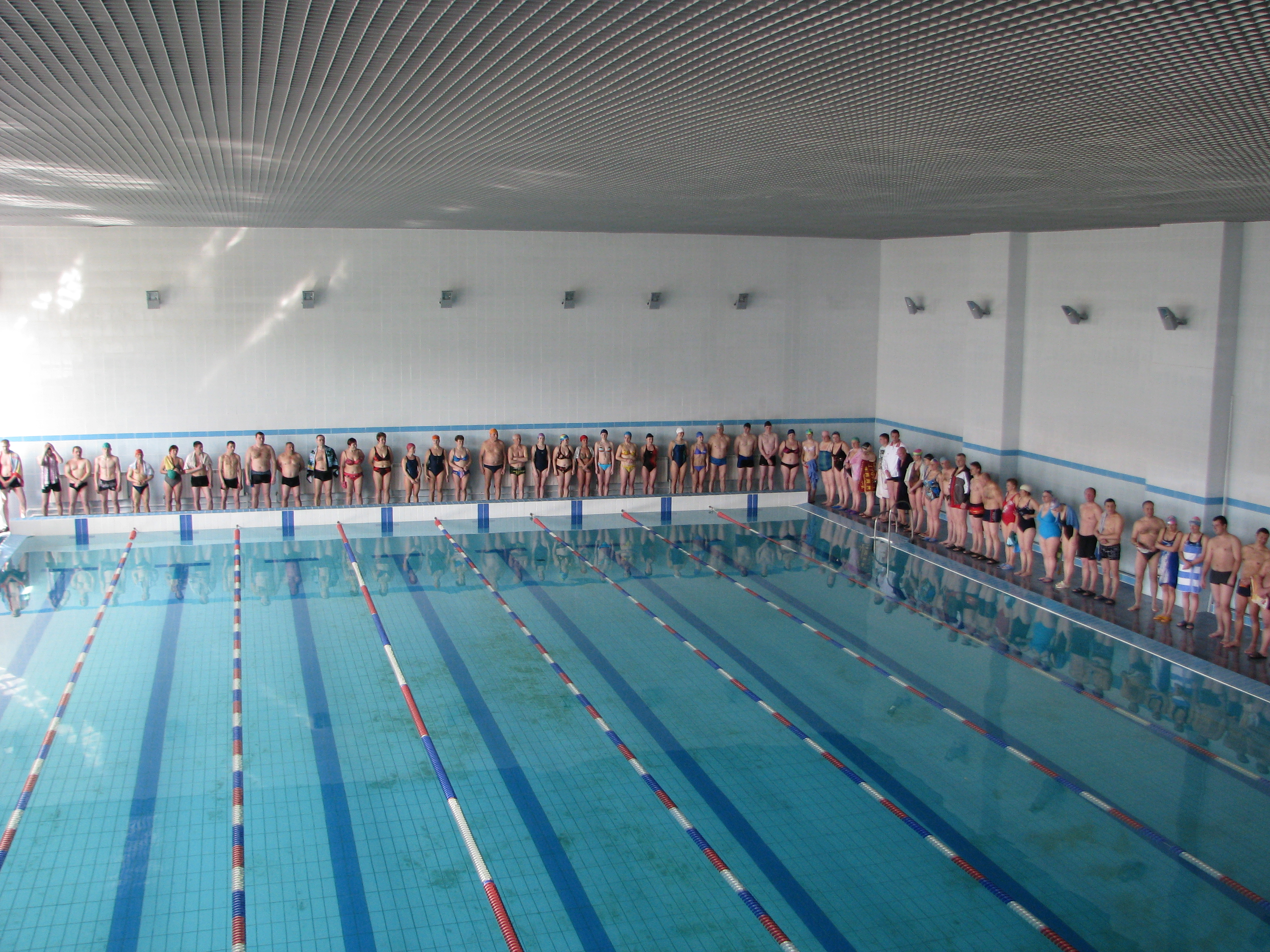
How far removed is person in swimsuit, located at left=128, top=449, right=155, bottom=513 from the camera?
1372 cm

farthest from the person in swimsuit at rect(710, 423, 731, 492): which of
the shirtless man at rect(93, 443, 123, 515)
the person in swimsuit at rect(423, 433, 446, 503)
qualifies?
the shirtless man at rect(93, 443, 123, 515)

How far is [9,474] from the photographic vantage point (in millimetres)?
13203

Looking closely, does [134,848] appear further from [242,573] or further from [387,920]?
[242,573]

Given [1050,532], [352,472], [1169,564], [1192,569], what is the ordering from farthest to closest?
1. [352,472]
2. [1050,532]
3. [1169,564]
4. [1192,569]

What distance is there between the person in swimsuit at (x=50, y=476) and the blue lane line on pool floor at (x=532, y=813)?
7030 millimetres

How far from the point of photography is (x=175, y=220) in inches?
512

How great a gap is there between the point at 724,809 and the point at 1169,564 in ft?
19.0

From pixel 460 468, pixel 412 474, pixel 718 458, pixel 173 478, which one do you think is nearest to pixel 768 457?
pixel 718 458

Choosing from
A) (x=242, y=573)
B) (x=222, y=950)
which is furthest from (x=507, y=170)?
(x=242, y=573)

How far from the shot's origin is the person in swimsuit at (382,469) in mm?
14664

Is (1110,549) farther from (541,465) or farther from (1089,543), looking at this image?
(541,465)

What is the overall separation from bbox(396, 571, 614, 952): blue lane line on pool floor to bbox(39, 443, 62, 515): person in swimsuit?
7.03 m

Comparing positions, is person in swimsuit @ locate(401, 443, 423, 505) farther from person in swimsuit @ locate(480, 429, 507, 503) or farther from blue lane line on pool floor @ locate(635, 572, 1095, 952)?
blue lane line on pool floor @ locate(635, 572, 1095, 952)

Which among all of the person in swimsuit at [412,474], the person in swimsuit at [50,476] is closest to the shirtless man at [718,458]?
the person in swimsuit at [412,474]
